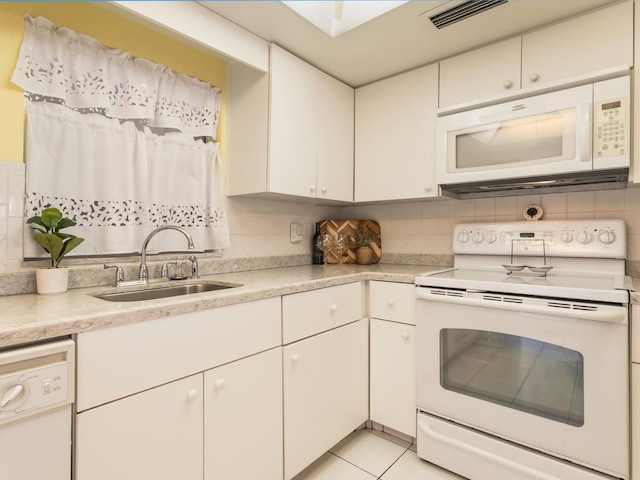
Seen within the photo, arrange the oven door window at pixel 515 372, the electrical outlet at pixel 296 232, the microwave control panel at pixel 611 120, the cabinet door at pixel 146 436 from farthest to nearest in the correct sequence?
1. the electrical outlet at pixel 296 232
2. the microwave control panel at pixel 611 120
3. the oven door window at pixel 515 372
4. the cabinet door at pixel 146 436

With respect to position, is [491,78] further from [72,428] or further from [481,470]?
[72,428]

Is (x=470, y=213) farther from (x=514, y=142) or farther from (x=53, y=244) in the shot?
(x=53, y=244)

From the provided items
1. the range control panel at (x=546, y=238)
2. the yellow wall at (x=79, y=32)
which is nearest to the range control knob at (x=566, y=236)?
the range control panel at (x=546, y=238)

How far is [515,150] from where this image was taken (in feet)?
5.54

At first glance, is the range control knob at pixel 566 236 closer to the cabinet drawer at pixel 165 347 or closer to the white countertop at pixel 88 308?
the white countertop at pixel 88 308

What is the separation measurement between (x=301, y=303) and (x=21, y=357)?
930 millimetres

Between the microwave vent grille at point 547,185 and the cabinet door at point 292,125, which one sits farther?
the cabinet door at point 292,125

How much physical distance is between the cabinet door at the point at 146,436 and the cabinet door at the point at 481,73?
1.82 m

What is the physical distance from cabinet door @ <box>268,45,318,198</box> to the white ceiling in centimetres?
10

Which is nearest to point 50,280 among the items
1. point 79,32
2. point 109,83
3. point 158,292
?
point 158,292

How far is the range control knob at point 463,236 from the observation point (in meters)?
2.05

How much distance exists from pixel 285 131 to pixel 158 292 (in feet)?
3.32

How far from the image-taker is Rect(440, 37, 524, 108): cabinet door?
1.72 metres

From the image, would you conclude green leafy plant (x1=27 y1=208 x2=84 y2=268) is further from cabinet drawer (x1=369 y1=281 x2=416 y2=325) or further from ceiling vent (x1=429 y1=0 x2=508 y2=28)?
ceiling vent (x1=429 y1=0 x2=508 y2=28)
